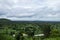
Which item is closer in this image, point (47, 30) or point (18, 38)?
point (18, 38)

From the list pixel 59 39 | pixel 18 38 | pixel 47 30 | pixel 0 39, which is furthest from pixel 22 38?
pixel 47 30

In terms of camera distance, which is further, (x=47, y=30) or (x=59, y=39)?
(x=47, y=30)

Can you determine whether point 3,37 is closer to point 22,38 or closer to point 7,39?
point 7,39

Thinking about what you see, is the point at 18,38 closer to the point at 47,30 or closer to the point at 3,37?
the point at 3,37

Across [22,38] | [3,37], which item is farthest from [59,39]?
[3,37]

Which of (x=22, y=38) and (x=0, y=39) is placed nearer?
(x=0, y=39)

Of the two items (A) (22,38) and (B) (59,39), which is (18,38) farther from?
(B) (59,39)

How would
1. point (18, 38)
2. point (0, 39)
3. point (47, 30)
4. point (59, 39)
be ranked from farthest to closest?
point (47, 30) < point (18, 38) < point (59, 39) < point (0, 39)

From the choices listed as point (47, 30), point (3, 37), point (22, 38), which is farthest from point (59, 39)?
point (47, 30)

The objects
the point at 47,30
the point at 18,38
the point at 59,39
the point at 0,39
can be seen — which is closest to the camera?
the point at 0,39
